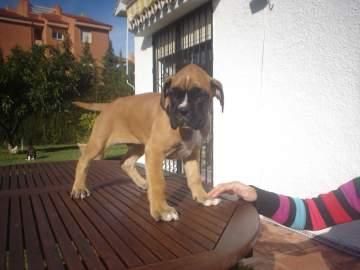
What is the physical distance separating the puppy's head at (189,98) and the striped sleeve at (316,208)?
643 mm

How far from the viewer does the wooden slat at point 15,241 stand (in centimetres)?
189

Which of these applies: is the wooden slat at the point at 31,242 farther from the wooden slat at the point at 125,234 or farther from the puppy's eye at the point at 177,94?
the puppy's eye at the point at 177,94

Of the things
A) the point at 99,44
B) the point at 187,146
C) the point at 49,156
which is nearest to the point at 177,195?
the point at 187,146

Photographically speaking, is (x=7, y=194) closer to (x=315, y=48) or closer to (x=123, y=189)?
(x=123, y=189)

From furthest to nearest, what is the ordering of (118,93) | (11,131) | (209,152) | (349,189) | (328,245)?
(118,93), (11,131), (209,152), (328,245), (349,189)

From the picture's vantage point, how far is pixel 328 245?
12.4 ft

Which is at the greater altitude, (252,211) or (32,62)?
(32,62)

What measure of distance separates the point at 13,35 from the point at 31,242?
38.6 m

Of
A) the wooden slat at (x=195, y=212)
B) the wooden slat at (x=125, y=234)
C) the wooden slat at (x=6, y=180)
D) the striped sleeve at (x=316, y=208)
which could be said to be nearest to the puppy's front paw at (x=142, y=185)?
the wooden slat at (x=195, y=212)

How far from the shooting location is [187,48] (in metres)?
7.04

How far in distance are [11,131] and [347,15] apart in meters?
16.8

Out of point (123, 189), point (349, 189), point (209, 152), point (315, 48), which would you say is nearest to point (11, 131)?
point (209, 152)

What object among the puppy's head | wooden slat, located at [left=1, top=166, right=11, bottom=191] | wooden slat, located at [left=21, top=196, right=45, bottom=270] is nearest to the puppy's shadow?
the puppy's head

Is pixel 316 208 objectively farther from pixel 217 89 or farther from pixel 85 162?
pixel 85 162
